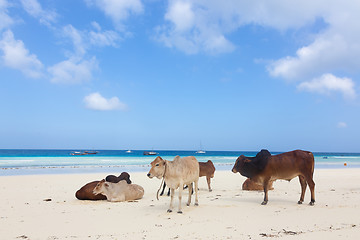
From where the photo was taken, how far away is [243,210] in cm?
816

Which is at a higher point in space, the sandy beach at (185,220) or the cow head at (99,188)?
the cow head at (99,188)

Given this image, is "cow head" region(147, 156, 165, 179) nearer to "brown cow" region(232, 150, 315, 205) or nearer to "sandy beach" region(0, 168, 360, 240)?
"sandy beach" region(0, 168, 360, 240)

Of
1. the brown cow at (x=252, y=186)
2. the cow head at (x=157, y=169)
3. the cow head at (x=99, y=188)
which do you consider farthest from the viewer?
the brown cow at (x=252, y=186)

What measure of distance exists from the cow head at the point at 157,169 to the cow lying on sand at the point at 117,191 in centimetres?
300

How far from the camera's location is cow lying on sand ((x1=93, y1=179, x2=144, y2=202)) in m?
10.2

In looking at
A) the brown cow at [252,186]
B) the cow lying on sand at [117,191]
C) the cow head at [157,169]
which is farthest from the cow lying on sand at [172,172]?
the brown cow at [252,186]

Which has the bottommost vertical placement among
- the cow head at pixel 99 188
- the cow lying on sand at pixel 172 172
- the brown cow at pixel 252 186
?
the brown cow at pixel 252 186

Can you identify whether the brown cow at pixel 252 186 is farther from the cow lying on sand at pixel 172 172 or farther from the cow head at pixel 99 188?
the cow head at pixel 99 188

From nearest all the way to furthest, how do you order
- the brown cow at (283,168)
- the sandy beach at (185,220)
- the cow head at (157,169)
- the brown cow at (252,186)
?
the sandy beach at (185,220) → the cow head at (157,169) → the brown cow at (283,168) → the brown cow at (252,186)

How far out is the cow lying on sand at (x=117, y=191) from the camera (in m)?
10.2

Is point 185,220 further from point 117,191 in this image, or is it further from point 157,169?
point 117,191

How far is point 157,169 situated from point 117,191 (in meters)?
3.14

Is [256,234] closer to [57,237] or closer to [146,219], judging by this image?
[146,219]

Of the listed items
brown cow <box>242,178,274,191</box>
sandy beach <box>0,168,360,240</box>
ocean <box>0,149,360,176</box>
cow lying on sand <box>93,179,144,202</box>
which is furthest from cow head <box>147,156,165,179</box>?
ocean <box>0,149,360,176</box>
